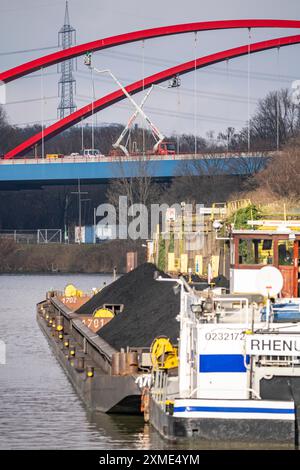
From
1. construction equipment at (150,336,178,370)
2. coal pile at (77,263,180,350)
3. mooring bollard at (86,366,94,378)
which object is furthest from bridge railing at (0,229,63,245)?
construction equipment at (150,336,178,370)

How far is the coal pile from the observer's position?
31422 mm

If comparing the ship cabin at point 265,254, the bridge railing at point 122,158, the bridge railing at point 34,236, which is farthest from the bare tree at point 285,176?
the bridge railing at point 34,236

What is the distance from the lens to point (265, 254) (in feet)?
92.1

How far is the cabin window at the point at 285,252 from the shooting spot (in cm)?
2731

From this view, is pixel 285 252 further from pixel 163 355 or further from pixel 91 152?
pixel 91 152

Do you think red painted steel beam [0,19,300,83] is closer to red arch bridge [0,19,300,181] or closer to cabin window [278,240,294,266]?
red arch bridge [0,19,300,181]

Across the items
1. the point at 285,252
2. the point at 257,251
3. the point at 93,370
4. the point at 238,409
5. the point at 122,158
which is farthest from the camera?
the point at 122,158

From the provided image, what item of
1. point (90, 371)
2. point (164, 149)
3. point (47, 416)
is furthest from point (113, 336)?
point (164, 149)

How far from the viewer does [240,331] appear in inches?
839

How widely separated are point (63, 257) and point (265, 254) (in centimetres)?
7830

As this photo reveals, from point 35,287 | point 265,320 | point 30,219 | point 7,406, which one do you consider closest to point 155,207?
point 35,287

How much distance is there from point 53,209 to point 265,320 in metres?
115

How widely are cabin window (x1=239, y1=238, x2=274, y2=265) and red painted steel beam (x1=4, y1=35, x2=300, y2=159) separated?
278 feet
